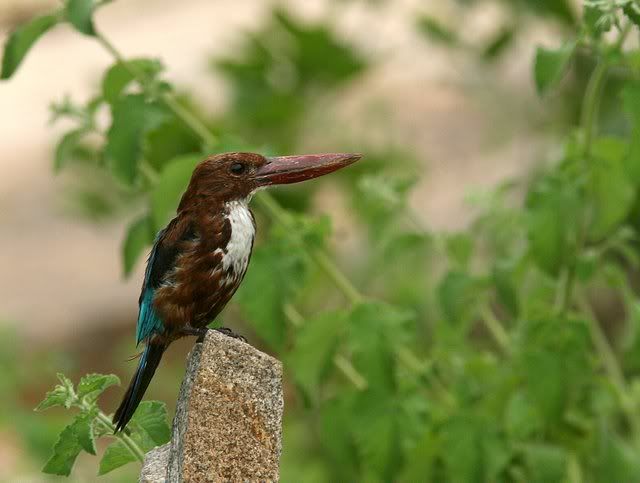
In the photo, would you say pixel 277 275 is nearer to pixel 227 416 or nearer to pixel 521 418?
pixel 521 418

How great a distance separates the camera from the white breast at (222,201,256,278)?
8.53ft

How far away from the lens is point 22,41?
3.57 meters

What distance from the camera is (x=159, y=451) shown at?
2.48m

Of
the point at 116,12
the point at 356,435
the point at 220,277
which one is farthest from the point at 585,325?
the point at 116,12

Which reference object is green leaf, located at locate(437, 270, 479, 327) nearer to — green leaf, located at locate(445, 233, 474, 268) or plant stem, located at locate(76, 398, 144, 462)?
green leaf, located at locate(445, 233, 474, 268)

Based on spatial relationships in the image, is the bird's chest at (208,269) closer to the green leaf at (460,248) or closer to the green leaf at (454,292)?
the green leaf at (454,292)

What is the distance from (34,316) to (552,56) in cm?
753

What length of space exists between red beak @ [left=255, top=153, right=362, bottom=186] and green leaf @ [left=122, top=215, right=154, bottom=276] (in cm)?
135

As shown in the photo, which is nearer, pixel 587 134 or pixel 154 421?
pixel 154 421

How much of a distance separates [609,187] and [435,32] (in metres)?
4.35

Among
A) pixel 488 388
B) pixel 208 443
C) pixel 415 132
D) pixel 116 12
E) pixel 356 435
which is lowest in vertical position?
pixel 208 443


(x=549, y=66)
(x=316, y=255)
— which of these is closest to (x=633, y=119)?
(x=549, y=66)

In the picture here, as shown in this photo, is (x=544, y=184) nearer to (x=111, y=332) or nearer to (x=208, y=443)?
(x=208, y=443)

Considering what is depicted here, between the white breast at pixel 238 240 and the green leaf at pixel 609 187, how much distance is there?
163cm
